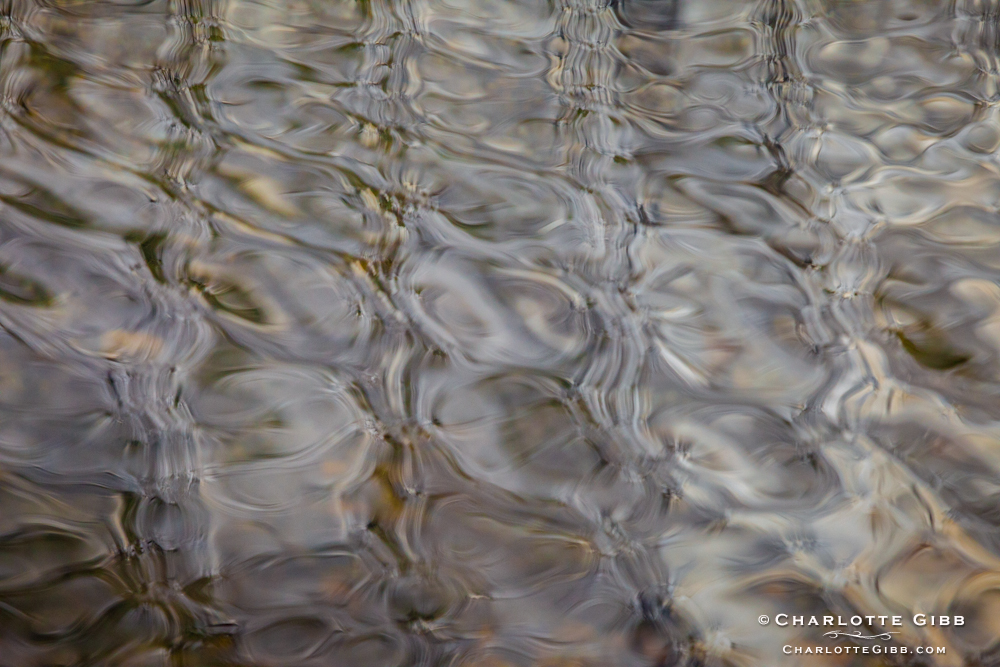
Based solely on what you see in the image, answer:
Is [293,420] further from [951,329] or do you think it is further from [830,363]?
[951,329]

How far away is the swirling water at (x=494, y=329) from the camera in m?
0.73

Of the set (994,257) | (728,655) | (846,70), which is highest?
(846,70)

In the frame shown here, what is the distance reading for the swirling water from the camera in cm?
73

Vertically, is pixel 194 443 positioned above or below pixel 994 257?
below

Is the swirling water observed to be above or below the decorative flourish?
above

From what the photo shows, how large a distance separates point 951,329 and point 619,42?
574 mm

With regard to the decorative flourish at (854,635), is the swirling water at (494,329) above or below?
above

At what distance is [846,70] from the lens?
0.92 m

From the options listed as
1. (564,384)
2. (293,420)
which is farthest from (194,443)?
(564,384)

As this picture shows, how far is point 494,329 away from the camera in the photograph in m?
0.81

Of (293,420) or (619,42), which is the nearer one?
(293,420)

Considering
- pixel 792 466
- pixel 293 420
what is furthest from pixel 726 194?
pixel 293 420

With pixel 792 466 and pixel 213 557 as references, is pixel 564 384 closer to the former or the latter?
pixel 792 466

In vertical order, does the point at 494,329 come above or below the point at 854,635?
above
